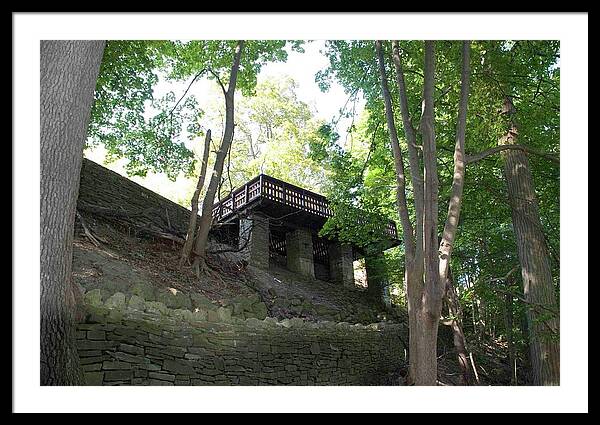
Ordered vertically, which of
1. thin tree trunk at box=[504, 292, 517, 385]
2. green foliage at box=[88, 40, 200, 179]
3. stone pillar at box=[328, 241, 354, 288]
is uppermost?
green foliage at box=[88, 40, 200, 179]

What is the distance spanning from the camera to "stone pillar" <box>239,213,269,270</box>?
817 cm

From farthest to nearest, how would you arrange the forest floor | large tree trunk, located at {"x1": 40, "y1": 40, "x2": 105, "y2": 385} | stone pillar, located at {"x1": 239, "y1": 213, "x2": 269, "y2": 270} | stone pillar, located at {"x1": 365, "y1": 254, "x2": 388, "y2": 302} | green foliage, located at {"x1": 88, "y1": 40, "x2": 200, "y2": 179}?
stone pillar, located at {"x1": 365, "y1": 254, "x2": 388, "y2": 302} < stone pillar, located at {"x1": 239, "y1": 213, "x2": 269, "y2": 270} < green foliage, located at {"x1": 88, "y1": 40, "x2": 200, "y2": 179} < the forest floor < large tree trunk, located at {"x1": 40, "y1": 40, "x2": 105, "y2": 385}

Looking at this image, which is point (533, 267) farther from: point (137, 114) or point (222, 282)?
point (137, 114)

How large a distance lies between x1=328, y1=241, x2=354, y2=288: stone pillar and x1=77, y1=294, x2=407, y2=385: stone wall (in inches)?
121

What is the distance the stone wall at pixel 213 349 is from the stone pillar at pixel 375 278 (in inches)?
88.8

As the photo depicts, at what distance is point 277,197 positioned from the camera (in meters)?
8.60

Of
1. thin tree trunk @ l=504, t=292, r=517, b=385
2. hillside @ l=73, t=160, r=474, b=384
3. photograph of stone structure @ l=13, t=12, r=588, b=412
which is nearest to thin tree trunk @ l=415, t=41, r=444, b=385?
photograph of stone structure @ l=13, t=12, r=588, b=412

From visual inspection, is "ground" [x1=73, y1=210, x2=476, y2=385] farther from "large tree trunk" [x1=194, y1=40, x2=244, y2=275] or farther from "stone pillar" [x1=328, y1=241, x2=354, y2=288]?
"stone pillar" [x1=328, y1=241, x2=354, y2=288]

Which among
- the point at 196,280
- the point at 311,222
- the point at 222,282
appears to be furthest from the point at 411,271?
the point at 311,222

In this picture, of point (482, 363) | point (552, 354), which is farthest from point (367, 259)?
point (552, 354)

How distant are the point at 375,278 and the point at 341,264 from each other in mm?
879

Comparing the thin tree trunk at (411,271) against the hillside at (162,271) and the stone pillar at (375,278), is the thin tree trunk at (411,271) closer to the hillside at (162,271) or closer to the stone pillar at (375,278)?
the hillside at (162,271)
